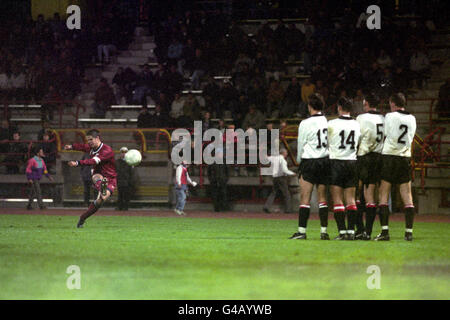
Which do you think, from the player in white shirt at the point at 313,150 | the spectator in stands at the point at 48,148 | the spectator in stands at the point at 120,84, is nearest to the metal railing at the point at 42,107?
the spectator in stands at the point at 120,84

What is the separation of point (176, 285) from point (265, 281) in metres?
1.05

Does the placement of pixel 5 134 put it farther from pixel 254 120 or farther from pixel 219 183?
pixel 254 120

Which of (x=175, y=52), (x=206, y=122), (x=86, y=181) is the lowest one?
(x=86, y=181)

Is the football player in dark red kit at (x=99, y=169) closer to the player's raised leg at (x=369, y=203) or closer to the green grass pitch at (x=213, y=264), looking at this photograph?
the green grass pitch at (x=213, y=264)

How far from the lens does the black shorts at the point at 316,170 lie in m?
13.4

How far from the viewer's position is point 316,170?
1336cm

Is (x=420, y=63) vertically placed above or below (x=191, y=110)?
above

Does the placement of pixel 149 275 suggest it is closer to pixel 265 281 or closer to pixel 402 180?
pixel 265 281

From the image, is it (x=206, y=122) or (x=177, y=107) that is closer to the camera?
(x=206, y=122)

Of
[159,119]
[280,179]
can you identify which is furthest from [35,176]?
[280,179]

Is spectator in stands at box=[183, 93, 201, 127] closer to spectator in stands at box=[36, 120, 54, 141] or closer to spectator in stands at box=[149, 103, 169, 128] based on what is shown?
spectator in stands at box=[149, 103, 169, 128]

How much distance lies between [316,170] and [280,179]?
12.2 m

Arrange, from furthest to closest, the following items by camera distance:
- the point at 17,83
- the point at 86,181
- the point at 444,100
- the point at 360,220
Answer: the point at 17,83 < the point at 86,181 < the point at 444,100 < the point at 360,220
